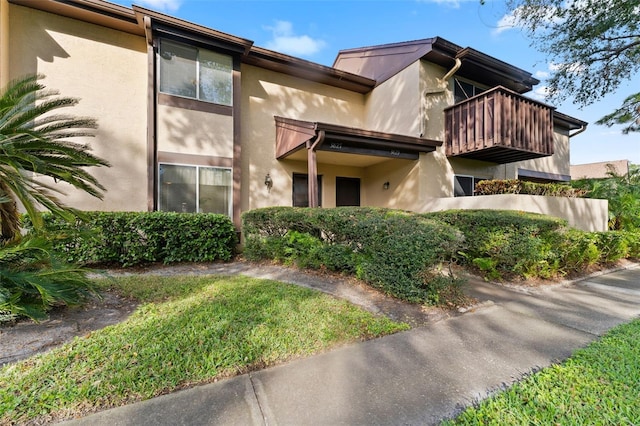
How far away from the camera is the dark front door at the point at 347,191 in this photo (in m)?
10.3

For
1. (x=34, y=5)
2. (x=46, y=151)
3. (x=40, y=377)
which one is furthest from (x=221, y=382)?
(x=34, y=5)

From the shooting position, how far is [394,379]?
2.23 metres

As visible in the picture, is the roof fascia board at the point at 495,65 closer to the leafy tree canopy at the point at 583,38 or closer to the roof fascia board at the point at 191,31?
the leafy tree canopy at the point at 583,38

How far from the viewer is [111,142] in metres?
6.79

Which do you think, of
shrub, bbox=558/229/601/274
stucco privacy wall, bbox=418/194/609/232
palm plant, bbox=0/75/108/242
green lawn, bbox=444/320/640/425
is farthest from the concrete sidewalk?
stucco privacy wall, bbox=418/194/609/232

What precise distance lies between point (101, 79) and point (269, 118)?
456 centimetres

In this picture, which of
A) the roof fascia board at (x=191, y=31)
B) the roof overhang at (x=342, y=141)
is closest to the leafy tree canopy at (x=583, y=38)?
the roof overhang at (x=342, y=141)

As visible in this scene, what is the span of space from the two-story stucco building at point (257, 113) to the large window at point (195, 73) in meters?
0.03

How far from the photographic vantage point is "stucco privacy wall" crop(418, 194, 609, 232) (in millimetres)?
6594

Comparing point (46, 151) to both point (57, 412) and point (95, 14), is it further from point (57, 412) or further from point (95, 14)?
point (95, 14)

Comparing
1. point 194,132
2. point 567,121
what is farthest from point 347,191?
point 567,121

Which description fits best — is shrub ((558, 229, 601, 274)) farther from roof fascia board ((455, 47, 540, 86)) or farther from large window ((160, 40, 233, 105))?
large window ((160, 40, 233, 105))

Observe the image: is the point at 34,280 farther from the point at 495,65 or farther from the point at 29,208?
the point at 495,65

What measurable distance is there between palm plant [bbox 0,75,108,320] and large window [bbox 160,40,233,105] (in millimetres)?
4526
